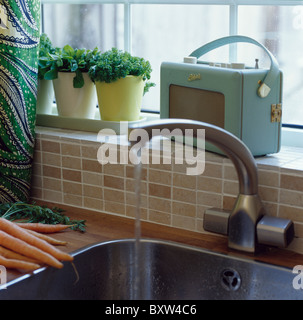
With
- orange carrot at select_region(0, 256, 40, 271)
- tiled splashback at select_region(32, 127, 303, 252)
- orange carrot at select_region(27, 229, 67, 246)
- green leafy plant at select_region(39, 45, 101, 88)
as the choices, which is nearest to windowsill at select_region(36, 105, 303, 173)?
tiled splashback at select_region(32, 127, 303, 252)

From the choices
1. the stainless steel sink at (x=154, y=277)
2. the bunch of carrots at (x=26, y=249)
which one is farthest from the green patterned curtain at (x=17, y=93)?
the stainless steel sink at (x=154, y=277)

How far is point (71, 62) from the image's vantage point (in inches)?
69.2

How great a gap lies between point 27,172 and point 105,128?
0.25m

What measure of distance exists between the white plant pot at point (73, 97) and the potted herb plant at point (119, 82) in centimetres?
7

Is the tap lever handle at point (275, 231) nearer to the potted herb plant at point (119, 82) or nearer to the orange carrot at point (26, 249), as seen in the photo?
the orange carrot at point (26, 249)

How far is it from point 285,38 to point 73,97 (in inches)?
24.6

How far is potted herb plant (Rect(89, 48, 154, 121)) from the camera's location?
166 centimetres

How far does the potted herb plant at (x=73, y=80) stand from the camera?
5.76 ft

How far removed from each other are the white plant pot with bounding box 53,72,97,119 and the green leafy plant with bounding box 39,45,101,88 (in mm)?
17

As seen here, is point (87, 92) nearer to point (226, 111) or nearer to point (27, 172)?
point (27, 172)

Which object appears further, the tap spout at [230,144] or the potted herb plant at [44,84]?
the potted herb plant at [44,84]

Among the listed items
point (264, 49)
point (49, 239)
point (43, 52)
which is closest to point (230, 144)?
point (264, 49)

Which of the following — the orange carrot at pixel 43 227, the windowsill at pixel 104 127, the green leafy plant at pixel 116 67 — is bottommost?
the orange carrot at pixel 43 227

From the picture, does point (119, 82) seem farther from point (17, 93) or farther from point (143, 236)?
point (143, 236)
